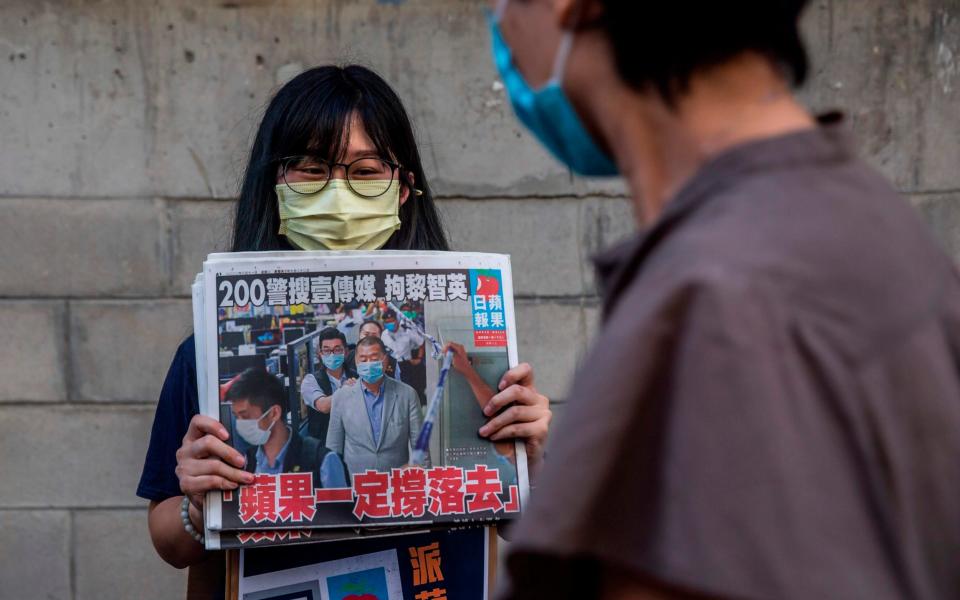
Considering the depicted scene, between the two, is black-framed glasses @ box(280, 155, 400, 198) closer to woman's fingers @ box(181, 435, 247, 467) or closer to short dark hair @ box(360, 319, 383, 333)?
short dark hair @ box(360, 319, 383, 333)

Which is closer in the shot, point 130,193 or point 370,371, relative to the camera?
point 370,371

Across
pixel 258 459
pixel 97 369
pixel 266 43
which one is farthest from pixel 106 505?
pixel 258 459

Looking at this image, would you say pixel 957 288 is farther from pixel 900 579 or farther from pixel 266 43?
pixel 266 43

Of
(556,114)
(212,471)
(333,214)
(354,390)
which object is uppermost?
(333,214)

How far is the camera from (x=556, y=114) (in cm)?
109

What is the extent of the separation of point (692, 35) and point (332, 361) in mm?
1103

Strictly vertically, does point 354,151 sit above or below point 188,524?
above

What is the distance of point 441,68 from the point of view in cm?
349

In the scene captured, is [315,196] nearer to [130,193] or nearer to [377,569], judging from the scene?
[377,569]

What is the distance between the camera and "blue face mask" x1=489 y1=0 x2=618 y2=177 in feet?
3.41

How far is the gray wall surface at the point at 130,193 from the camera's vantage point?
11.2 ft

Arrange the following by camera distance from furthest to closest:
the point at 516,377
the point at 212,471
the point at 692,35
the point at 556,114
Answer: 1. the point at 516,377
2. the point at 212,471
3. the point at 556,114
4. the point at 692,35

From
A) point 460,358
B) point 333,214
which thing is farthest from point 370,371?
point 333,214

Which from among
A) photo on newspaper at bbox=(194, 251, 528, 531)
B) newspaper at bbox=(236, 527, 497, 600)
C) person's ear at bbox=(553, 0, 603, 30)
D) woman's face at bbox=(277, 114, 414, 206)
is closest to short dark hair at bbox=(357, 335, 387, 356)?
photo on newspaper at bbox=(194, 251, 528, 531)
